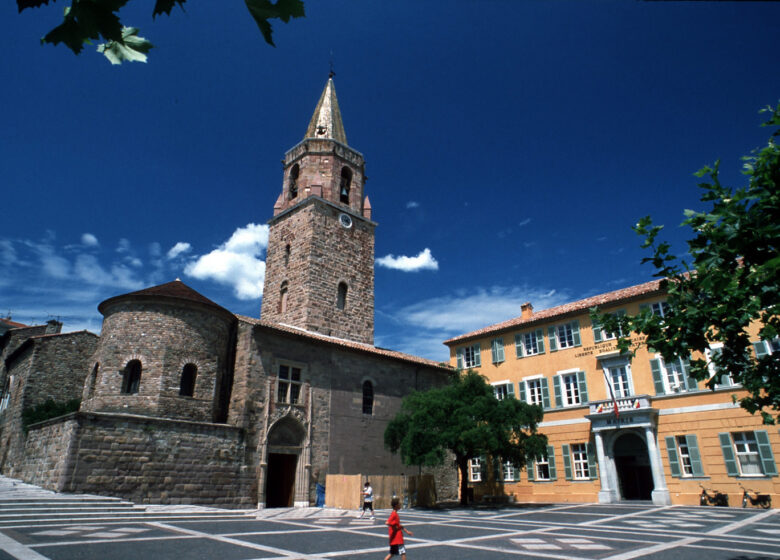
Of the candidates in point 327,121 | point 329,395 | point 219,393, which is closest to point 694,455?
point 329,395

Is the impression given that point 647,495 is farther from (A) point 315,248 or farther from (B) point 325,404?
(A) point 315,248

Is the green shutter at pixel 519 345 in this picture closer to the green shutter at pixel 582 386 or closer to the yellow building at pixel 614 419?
the yellow building at pixel 614 419

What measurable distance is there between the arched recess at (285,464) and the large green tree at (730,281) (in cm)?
1718

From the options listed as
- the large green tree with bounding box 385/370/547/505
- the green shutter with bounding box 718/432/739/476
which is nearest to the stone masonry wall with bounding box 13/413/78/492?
the large green tree with bounding box 385/370/547/505

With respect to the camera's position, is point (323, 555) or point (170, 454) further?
point (170, 454)

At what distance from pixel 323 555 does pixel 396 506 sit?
1645 millimetres

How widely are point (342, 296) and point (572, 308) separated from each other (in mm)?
14073

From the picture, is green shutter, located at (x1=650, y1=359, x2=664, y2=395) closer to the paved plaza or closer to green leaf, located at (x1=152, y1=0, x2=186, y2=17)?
the paved plaza

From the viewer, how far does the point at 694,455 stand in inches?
837

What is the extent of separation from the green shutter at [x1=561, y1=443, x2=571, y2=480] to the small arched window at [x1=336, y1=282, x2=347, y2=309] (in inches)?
602

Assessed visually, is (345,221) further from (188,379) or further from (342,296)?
(188,379)

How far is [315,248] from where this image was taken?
1192 inches

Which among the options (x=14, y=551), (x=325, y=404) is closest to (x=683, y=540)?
(x=14, y=551)

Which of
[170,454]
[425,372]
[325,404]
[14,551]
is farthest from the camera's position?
[425,372]
